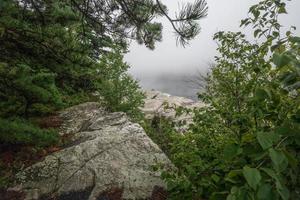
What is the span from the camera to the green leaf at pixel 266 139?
4.00 ft

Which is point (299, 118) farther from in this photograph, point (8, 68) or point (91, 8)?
point (8, 68)

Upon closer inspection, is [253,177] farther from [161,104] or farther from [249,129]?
[161,104]

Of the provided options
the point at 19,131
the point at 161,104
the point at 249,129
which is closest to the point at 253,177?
the point at 249,129

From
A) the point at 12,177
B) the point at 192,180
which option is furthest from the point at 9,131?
the point at 192,180

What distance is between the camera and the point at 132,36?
196 inches

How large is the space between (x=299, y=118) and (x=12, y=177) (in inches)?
285

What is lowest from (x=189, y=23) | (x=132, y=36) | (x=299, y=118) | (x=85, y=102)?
(x=299, y=118)

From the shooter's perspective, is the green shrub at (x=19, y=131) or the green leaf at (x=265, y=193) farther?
the green shrub at (x=19, y=131)

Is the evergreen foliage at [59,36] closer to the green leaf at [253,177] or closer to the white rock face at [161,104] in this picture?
the green leaf at [253,177]

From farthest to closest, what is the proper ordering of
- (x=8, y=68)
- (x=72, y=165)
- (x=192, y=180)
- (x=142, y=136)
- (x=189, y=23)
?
1. (x=142, y=136)
2. (x=72, y=165)
3. (x=8, y=68)
4. (x=192, y=180)
5. (x=189, y=23)

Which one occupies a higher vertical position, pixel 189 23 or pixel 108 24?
pixel 108 24

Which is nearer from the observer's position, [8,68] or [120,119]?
[8,68]

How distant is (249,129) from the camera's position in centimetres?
402

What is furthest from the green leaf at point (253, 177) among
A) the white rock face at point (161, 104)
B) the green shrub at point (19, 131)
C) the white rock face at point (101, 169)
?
the white rock face at point (161, 104)
